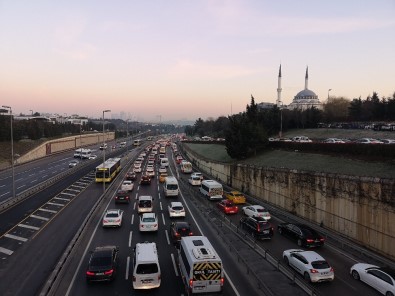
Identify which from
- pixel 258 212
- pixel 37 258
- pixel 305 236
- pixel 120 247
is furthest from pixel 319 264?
pixel 37 258

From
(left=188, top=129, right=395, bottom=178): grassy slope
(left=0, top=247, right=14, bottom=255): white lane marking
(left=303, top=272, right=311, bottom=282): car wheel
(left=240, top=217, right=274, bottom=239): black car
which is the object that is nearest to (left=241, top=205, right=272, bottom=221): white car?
(left=240, top=217, right=274, bottom=239): black car

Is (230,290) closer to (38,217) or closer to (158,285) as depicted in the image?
(158,285)

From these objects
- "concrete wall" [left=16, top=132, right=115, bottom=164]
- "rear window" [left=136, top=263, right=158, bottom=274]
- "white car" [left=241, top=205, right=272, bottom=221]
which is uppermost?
"concrete wall" [left=16, top=132, right=115, bottom=164]

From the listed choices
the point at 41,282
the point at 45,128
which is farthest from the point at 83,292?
A: the point at 45,128

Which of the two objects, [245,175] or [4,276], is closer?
[4,276]

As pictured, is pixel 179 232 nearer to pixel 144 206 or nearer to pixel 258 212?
pixel 144 206

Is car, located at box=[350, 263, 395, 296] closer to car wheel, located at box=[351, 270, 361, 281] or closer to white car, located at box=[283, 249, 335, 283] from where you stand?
car wheel, located at box=[351, 270, 361, 281]
